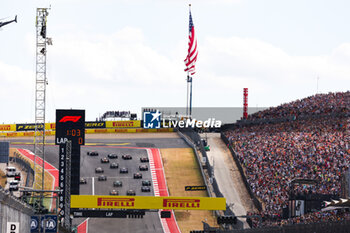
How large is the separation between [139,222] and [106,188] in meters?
10.3

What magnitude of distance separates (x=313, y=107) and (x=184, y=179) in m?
22.1

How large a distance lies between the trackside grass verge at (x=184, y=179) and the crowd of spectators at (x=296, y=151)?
5564 mm

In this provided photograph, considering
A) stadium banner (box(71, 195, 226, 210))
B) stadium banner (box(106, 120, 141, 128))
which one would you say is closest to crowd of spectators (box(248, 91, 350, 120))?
stadium banner (box(106, 120, 141, 128))

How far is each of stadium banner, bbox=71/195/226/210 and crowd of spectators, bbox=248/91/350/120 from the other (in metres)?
32.2

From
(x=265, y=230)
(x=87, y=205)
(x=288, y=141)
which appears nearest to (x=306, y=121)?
(x=288, y=141)

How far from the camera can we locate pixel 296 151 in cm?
7831

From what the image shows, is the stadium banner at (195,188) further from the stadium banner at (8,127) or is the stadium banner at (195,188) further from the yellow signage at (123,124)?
the stadium banner at (8,127)

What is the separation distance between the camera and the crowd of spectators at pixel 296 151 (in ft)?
222

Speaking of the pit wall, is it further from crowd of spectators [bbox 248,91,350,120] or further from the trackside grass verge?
crowd of spectators [bbox 248,91,350,120]

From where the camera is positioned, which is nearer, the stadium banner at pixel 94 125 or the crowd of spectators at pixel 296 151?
the crowd of spectators at pixel 296 151

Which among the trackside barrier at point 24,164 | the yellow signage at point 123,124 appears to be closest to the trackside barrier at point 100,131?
the yellow signage at point 123,124

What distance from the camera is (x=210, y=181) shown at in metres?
85.0

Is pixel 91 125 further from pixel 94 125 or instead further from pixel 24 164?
pixel 24 164

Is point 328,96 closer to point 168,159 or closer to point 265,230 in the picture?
point 168,159
